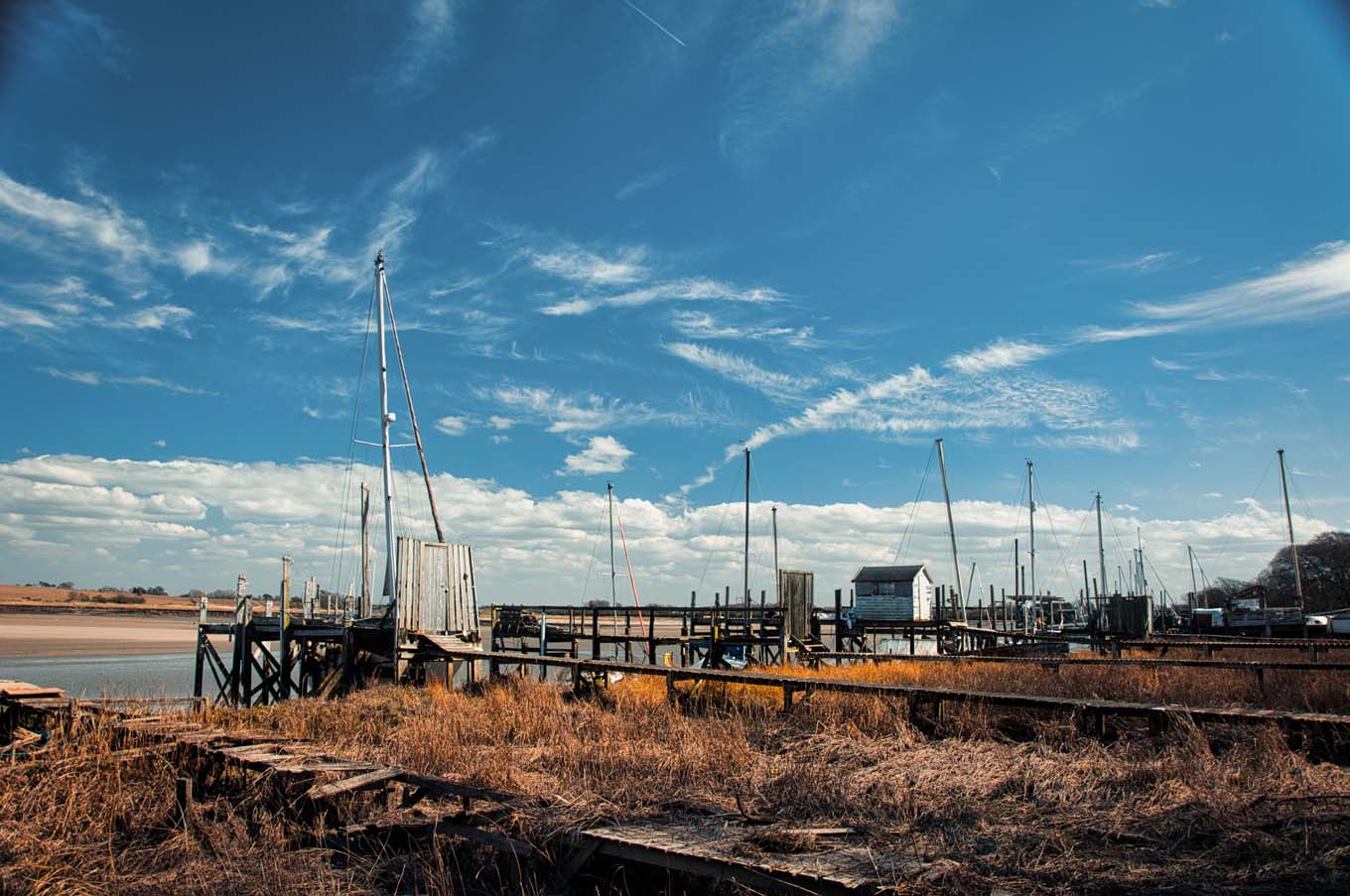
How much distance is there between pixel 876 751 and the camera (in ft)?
33.8

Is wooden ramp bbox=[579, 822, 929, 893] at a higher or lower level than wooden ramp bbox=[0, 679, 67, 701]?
lower

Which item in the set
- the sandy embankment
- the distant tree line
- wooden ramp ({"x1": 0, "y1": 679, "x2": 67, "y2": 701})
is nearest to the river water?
the sandy embankment

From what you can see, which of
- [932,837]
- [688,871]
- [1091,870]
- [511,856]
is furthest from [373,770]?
[1091,870]

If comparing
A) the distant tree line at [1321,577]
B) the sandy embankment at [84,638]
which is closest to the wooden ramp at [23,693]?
the sandy embankment at [84,638]

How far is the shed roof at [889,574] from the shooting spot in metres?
50.4

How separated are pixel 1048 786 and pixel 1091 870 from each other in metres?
2.52

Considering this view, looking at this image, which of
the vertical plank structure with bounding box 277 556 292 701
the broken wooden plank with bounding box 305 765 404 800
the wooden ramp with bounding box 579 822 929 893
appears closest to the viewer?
the wooden ramp with bounding box 579 822 929 893

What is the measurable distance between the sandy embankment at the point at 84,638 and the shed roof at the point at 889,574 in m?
36.9

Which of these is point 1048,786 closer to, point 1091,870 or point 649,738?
point 1091,870

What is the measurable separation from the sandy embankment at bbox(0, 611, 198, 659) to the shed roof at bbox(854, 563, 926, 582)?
121 ft

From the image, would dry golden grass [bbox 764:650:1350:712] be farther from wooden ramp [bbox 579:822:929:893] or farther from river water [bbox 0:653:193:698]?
river water [bbox 0:653:193:698]

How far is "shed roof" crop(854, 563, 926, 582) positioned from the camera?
50.4 metres

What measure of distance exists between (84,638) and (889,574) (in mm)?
53471

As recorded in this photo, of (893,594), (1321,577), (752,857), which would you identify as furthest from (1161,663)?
(1321,577)
